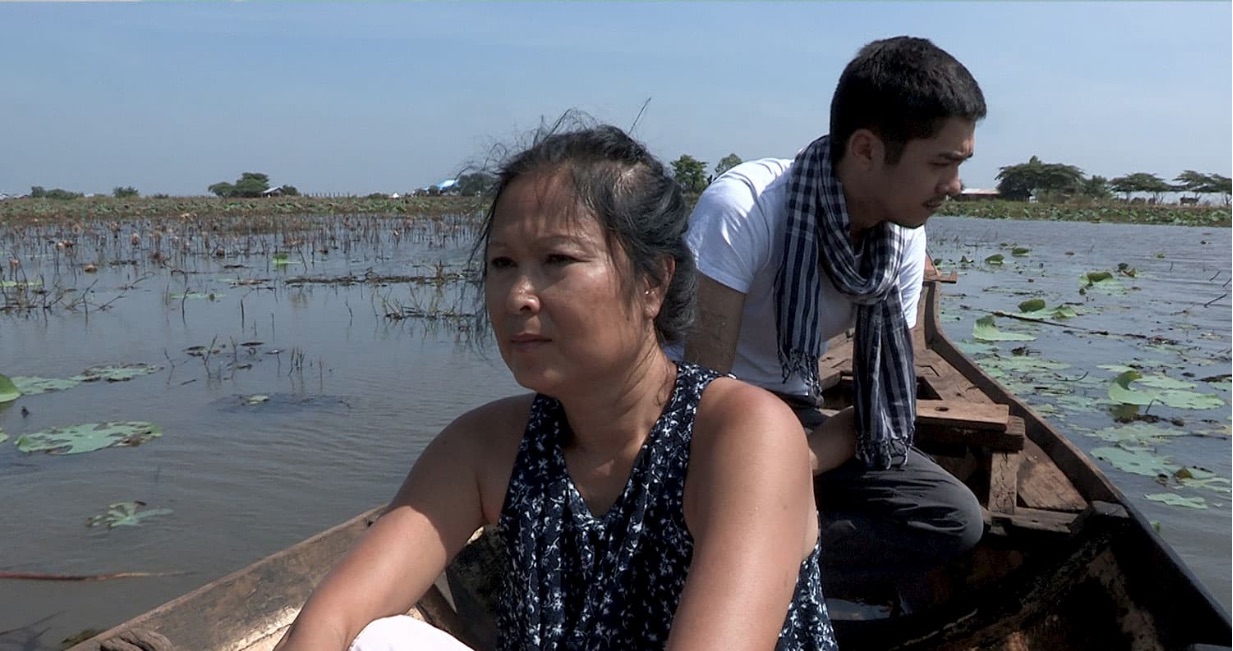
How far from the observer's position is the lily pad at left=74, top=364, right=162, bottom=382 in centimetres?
593

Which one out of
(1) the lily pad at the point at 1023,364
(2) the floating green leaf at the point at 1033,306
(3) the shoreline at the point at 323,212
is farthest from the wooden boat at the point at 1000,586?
(3) the shoreline at the point at 323,212

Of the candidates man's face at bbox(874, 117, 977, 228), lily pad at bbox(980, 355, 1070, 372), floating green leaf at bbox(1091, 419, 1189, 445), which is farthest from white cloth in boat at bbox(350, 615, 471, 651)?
lily pad at bbox(980, 355, 1070, 372)

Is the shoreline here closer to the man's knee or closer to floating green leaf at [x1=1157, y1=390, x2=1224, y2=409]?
floating green leaf at [x1=1157, y1=390, x2=1224, y2=409]

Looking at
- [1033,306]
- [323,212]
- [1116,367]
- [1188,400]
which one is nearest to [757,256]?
[1188,400]

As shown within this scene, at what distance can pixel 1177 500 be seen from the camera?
13.2ft

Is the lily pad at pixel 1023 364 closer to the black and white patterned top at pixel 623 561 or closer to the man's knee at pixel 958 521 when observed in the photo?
the man's knee at pixel 958 521

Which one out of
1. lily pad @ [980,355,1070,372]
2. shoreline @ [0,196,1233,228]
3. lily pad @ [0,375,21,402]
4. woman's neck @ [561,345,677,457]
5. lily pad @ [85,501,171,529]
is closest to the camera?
woman's neck @ [561,345,677,457]

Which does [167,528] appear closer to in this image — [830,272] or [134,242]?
[830,272]

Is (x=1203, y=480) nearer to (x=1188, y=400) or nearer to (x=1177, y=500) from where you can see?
(x=1177, y=500)

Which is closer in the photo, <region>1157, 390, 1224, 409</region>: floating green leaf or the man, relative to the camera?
the man

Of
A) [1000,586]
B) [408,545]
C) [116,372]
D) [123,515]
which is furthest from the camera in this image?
[116,372]

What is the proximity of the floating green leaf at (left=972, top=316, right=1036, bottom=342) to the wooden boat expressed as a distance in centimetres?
509

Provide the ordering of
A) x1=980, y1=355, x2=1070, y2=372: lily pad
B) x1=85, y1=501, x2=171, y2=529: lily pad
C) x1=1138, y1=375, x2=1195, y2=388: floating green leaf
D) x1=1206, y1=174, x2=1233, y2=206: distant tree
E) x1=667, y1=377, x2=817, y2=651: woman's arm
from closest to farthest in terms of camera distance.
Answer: x1=667, y1=377, x2=817, y2=651: woman's arm, x1=85, y1=501, x2=171, y2=529: lily pad, x1=1138, y1=375, x2=1195, y2=388: floating green leaf, x1=980, y1=355, x2=1070, y2=372: lily pad, x1=1206, y1=174, x2=1233, y2=206: distant tree

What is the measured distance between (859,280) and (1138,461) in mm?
3211
